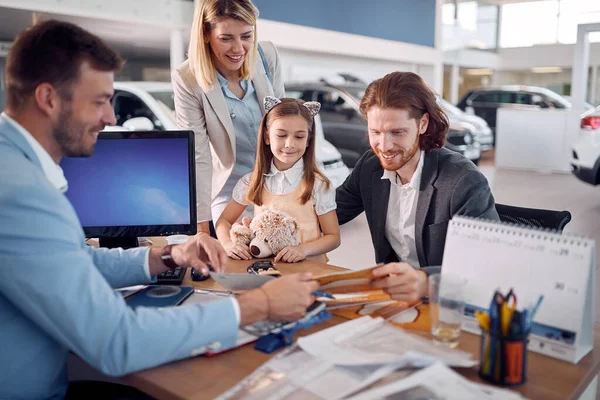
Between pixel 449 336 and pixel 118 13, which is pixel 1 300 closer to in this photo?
pixel 449 336

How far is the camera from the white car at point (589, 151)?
6.67 m

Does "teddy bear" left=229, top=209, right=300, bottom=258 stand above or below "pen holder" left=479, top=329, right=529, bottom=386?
above

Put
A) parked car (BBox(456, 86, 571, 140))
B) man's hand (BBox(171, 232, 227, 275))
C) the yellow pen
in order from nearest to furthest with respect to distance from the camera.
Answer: the yellow pen
man's hand (BBox(171, 232, 227, 275))
parked car (BBox(456, 86, 571, 140))

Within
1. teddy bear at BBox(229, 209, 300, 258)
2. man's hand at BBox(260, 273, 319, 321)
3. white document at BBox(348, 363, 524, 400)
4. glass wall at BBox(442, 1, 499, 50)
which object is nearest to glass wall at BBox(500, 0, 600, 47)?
glass wall at BBox(442, 1, 499, 50)

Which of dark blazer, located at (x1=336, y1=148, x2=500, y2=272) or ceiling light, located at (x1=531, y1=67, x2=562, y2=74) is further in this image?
ceiling light, located at (x1=531, y1=67, x2=562, y2=74)

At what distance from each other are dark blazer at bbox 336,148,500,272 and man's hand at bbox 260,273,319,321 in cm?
68

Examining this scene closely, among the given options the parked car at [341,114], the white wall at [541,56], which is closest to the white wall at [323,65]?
the parked car at [341,114]


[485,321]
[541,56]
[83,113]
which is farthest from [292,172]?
[541,56]

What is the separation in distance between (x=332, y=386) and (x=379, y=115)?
3.42 feet

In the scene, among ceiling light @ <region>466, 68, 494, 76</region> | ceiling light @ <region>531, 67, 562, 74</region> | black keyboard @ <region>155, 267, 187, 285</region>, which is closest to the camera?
black keyboard @ <region>155, 267, 187, 285</region>

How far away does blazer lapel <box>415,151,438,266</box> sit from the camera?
1954 mm

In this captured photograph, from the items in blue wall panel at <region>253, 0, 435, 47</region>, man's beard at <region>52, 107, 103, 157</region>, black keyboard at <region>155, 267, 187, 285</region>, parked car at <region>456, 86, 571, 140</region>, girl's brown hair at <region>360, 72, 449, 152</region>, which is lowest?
black keyboard at <region>155, 267, 187, 285</region>

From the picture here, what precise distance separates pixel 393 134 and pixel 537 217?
58 centimetres

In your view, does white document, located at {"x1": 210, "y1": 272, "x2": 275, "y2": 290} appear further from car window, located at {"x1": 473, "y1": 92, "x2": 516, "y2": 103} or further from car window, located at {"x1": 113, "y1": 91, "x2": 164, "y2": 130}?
car window, located at {"x1": 473, "y1": 92, "x2": 516, "y2": 103}
